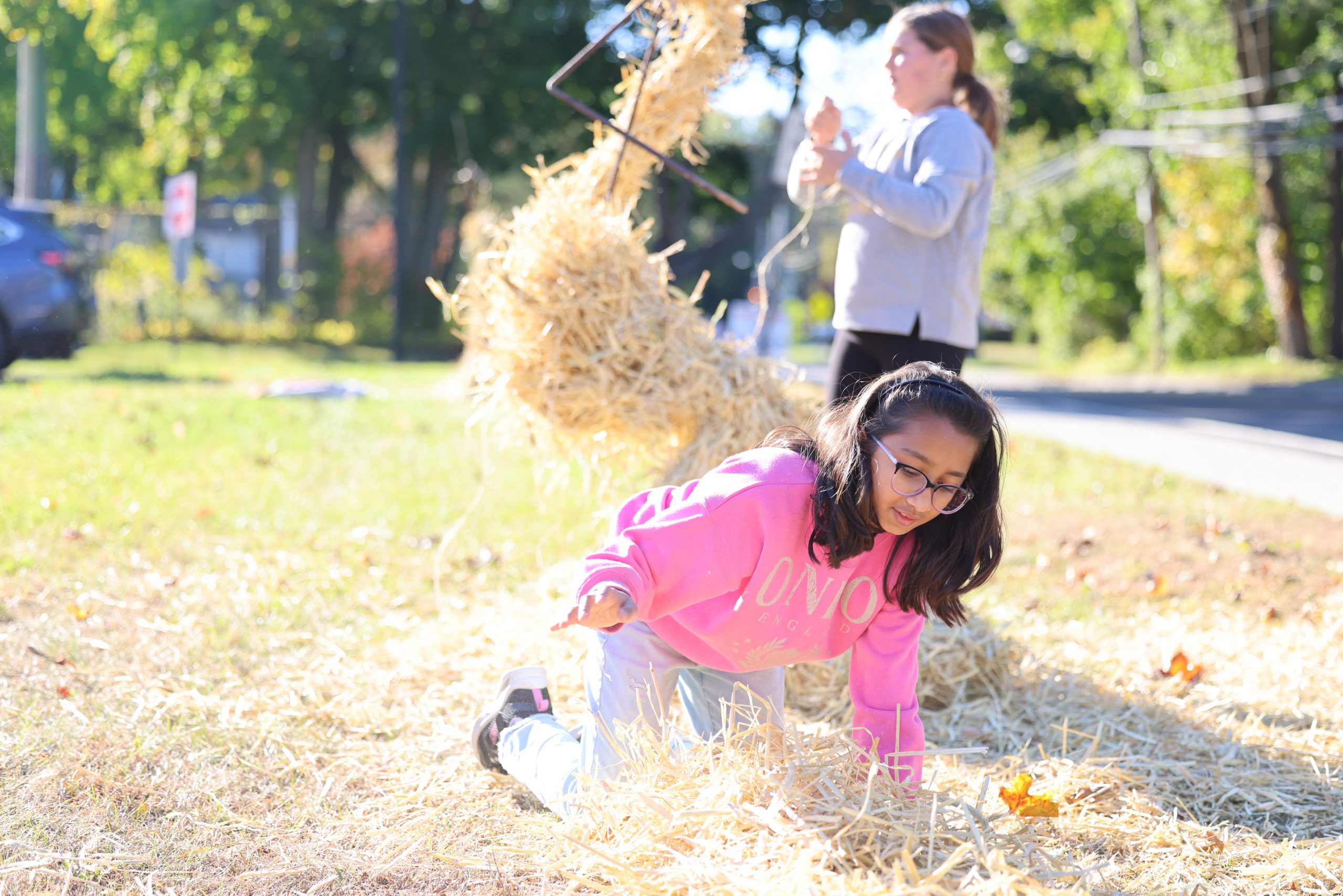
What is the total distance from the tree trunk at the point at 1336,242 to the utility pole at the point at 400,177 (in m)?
16.3

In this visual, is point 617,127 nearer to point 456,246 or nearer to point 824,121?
point 824,121

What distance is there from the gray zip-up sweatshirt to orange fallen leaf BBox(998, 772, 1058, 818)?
1.33 m

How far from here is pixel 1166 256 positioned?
24.4 m

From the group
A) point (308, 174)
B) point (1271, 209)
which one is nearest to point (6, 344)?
point (308, 174)

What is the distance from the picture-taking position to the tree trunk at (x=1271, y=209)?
20.8 m

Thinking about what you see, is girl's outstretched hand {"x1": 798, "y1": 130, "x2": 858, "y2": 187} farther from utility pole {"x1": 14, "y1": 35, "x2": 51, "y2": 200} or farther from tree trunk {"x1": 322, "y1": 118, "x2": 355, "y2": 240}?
tree trunk {"x1": 322, "y1": 118, "x2": 355, "y2": 240}

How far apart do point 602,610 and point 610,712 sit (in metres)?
0.53

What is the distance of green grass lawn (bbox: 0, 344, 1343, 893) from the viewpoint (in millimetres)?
2402

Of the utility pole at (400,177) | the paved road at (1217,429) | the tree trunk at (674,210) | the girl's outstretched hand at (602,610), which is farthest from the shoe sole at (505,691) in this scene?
the utility pole at (400,177)

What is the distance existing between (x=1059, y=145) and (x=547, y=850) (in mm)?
33027

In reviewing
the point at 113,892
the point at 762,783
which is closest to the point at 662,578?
the point at 762,783

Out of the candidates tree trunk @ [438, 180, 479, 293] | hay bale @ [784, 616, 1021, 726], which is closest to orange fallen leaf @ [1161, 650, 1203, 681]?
hay bale @ [784, 616, 1021, 726]

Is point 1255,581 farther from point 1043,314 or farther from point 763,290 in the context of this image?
point 1043,314

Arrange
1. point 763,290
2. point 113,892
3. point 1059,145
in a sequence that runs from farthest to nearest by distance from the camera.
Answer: point 1059,145 < point 763,290 < point 113,892
